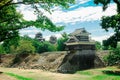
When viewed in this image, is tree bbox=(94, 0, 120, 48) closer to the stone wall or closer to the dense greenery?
the dense greenery

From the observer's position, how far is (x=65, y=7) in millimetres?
23484

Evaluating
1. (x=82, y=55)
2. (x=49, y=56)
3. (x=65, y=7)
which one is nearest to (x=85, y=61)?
(x=82, y=55)

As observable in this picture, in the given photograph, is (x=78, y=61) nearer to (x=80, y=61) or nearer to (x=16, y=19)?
(x=80, y=61)

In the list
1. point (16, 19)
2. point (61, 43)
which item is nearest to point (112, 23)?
point (16, 19)

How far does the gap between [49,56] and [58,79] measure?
3936 centimetres

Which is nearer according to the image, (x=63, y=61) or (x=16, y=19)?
(x=16, y=19)

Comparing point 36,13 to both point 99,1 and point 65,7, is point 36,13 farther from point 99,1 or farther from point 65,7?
point 99,1

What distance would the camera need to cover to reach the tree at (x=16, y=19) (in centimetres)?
2322

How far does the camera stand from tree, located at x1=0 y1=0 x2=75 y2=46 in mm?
23219

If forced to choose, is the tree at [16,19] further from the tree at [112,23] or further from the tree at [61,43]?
the tree at [61,43]

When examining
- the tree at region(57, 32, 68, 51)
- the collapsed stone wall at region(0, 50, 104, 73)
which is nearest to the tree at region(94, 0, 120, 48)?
the collapsed stone wall at region(0, 50, 104, 73)

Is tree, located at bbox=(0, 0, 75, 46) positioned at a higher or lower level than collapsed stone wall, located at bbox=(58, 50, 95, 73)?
higher

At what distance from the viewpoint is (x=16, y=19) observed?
32.4 metres

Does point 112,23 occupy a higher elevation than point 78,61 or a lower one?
higher
